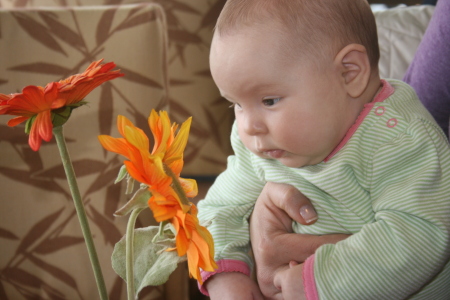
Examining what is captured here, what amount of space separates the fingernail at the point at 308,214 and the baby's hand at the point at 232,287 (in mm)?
160

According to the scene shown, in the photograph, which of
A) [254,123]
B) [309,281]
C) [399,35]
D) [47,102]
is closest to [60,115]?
[47,102]

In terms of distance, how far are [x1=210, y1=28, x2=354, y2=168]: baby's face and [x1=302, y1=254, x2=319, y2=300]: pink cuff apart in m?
0.16

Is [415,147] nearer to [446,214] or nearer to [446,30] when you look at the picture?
[446,214]

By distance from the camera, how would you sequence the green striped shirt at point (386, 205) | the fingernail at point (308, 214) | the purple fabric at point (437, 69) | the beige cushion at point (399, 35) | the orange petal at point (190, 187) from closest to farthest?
the orange petal at point (190, 187), the green striped shirt at point (386, 205), the fingernail at point (308, 214), the purple fabric at point (437, 69), the beige cushion at point (399, 35)

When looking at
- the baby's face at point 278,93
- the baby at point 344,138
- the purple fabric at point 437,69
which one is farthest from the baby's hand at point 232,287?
the purple fabric at point 437,69

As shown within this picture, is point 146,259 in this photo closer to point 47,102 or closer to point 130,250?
point 130,250

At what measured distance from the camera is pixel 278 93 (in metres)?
0.70

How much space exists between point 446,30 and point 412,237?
Answer: 0.47m

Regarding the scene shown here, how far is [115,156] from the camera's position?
112cm

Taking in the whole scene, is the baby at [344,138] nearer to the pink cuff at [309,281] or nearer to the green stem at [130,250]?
the pink cuff at [309,281]

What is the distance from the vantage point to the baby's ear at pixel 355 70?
0.72 metres

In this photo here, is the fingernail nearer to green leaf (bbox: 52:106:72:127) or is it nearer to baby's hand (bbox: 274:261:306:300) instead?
baby's hand (bbox: 274:261:306:300)

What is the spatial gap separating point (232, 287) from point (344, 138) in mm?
310

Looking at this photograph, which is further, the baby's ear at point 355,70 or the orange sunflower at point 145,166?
the baby's ear at point 355,70
